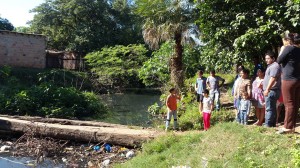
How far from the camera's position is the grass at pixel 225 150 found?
518 cm

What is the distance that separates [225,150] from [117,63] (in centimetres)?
2087

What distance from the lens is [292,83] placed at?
5863 mm

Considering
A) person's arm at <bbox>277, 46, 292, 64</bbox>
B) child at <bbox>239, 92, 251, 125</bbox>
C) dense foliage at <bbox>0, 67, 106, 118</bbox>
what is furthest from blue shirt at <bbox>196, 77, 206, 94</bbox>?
person's arm at <bbox>277, 46, 292, 64</bbox>

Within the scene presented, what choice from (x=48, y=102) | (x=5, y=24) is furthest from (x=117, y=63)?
(x=5, y=24)

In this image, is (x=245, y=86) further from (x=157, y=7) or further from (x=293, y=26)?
(x=157, y=7)

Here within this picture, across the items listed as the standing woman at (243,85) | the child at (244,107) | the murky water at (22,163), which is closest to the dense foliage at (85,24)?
the murky water at (22,163)

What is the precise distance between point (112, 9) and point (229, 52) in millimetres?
28296

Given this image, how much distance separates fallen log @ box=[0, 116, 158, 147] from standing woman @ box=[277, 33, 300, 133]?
3817mm

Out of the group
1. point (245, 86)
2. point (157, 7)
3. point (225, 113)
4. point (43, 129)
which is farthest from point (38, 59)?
point (245, 86)

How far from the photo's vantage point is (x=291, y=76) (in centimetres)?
588

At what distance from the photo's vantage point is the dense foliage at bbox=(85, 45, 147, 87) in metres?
25.8

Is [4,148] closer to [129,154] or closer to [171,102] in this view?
[129,154]

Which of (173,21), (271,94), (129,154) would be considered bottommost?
(129,154)

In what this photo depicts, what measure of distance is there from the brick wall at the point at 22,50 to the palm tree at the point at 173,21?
11.3 m
